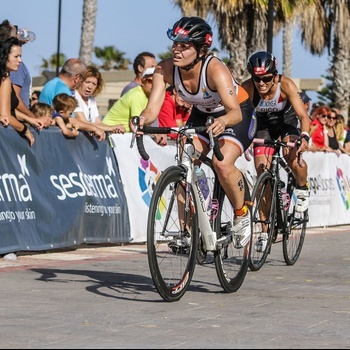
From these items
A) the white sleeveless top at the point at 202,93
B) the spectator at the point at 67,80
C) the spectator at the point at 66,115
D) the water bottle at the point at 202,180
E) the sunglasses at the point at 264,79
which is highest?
the spectator at the point at 67,80

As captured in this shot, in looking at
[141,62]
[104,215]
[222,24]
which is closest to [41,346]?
[104,215]

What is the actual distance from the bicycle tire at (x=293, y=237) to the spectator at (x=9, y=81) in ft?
9.56

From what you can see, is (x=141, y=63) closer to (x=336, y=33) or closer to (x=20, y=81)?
(x=20, y=81)

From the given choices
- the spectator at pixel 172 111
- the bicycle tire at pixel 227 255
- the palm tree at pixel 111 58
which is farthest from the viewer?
the palm tree at pixel 111 58

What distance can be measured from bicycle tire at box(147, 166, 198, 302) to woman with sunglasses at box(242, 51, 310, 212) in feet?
9.49

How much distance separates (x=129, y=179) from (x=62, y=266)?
299cm

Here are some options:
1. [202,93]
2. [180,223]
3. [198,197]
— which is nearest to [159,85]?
[202,93]

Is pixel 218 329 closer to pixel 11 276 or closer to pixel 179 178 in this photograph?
pixel 179 178

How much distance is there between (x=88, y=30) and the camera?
3009 cm

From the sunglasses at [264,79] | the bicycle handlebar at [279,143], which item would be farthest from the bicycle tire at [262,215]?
the sunglasses at [264,79]

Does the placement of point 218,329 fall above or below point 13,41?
below

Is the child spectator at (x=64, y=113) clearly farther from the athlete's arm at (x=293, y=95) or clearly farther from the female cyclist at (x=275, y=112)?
the athlete's arm at (x=293, y=95)

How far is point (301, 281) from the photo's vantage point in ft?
32.4

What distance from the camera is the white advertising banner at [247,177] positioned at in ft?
43.6
